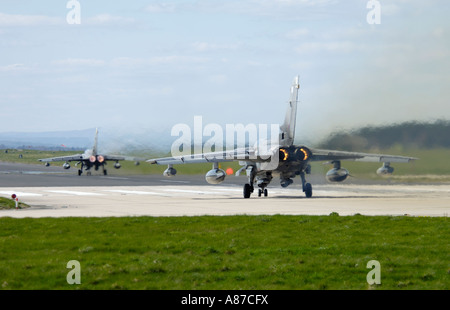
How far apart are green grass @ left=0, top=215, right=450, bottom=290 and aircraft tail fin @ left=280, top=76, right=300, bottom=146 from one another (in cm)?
1706

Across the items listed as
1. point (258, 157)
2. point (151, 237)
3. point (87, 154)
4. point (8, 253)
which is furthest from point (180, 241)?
point (87, 154)

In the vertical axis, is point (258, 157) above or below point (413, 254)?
above

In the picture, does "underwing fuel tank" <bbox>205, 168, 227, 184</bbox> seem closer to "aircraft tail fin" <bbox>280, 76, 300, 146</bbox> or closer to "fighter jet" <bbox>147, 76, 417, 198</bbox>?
"fighter jet" <bbox>147, 76, 417, 198</bbox>

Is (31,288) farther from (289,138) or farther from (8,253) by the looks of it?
(289,138)

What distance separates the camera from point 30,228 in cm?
2297

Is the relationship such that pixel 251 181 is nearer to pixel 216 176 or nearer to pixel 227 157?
pixel 216 176

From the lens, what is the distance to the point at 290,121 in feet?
142

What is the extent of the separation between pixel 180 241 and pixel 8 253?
4.79 m

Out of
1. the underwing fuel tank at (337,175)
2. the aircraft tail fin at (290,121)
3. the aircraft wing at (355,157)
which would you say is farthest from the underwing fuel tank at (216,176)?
the underwing fuel tank at (337,175)

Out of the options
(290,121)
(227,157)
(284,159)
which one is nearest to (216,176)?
(227,157)

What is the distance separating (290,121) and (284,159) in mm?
2795

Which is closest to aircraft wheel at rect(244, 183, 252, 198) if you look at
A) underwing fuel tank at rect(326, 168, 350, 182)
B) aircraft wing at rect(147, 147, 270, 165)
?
aircraft wing at rect(147, 147, 270, 165)
